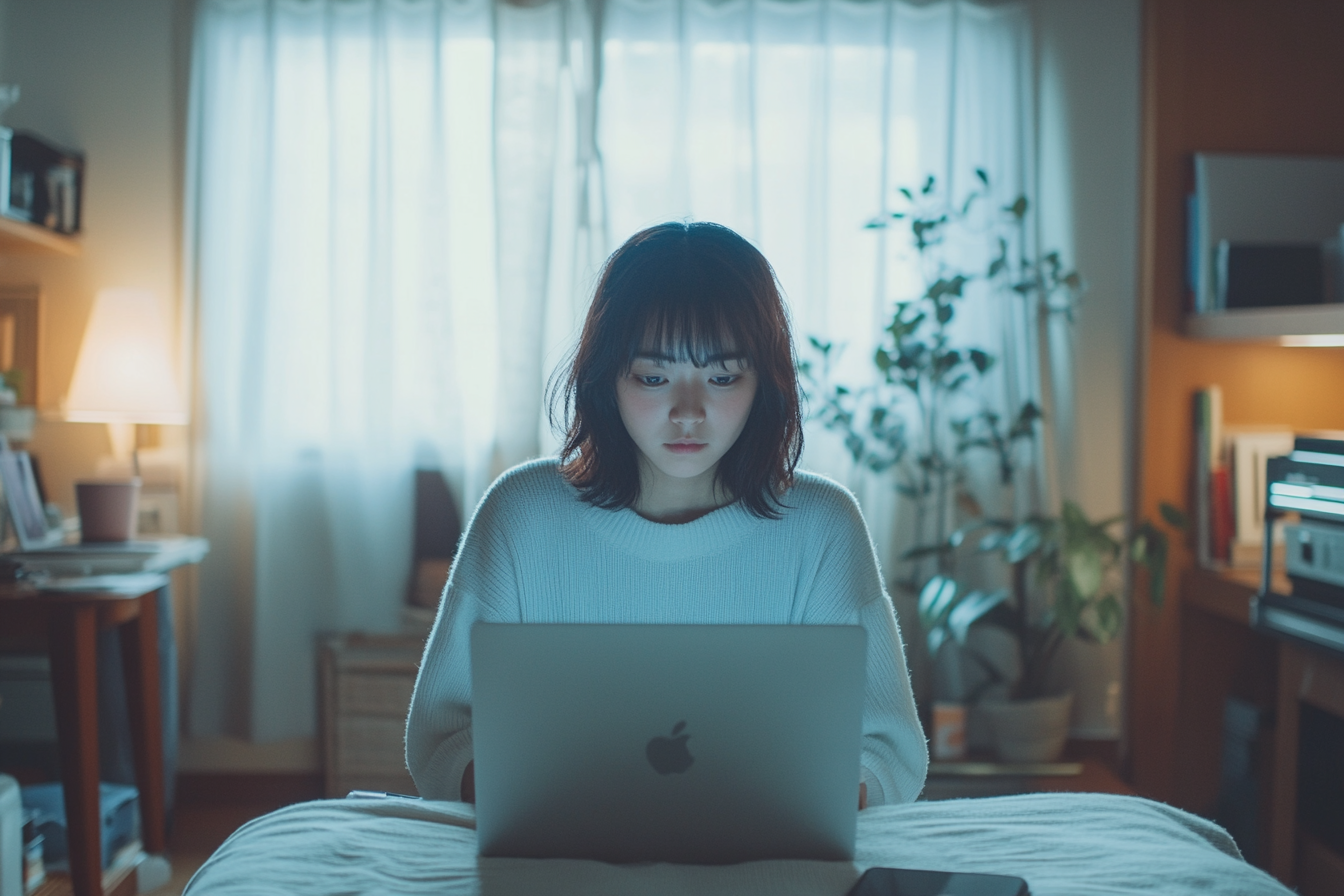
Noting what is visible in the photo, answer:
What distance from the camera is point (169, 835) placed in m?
2.49

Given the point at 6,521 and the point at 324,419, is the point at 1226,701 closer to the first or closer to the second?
the point at 324,419

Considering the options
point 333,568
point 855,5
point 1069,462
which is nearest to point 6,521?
point 333,568

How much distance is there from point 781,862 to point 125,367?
7.11ft

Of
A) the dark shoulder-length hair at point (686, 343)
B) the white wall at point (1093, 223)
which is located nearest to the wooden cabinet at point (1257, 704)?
the white wall at point (1093, 223)

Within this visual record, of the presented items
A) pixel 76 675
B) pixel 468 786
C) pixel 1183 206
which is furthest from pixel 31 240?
pixel 1183 206

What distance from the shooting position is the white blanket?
728 mm

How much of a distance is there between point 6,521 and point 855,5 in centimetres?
238

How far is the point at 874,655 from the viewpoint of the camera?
3.65 ft

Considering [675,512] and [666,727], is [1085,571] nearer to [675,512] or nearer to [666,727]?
[675,512]

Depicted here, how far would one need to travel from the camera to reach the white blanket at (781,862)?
2.39 ft

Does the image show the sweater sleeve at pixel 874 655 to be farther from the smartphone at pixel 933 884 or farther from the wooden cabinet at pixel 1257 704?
the wooden cabinet at pixel 1257 704

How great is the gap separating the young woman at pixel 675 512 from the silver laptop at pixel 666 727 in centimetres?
32

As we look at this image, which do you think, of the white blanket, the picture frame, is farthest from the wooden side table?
the white blanket

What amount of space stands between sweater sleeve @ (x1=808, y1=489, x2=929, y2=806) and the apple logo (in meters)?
0.34
